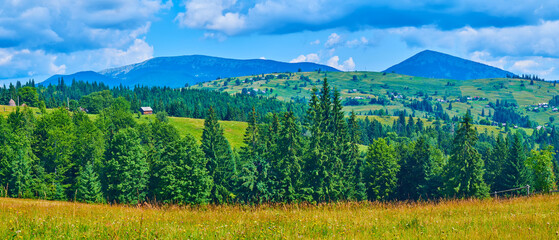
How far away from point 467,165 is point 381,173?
17334 mm

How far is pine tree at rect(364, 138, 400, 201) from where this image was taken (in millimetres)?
69375

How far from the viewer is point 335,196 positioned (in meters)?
56.3

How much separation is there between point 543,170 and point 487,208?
81.3 m

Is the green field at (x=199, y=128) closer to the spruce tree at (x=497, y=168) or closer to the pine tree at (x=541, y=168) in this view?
the spruce tree at (x=497, y=168)

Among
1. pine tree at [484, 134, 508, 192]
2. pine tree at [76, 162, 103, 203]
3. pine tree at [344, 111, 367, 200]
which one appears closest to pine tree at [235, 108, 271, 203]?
pine tree at [344, 111, 367, 200]

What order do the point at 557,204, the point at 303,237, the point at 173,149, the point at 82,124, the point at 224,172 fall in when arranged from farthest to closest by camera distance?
the point at 82,124
the point at 224,172
the point at 173,149
the point at 557,204
the point at 303,237

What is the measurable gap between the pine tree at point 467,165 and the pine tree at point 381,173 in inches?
510

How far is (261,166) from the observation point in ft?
171

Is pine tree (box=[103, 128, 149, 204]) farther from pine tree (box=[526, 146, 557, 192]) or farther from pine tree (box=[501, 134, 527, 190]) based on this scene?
pine tree (box=[526, 146, 557, 192])

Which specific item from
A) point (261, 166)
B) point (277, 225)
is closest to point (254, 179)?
point (261, 166)

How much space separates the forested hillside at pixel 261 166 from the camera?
54.6 meters

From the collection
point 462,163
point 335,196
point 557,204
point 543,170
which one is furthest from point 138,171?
point 543,170

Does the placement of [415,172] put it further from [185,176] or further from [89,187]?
[89,187]

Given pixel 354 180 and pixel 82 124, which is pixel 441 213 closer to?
pixel 354 180
